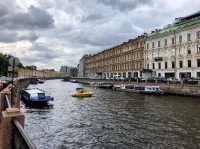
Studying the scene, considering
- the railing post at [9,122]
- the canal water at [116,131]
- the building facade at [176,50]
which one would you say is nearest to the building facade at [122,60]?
the building facade at [176,50]

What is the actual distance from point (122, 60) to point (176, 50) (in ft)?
121

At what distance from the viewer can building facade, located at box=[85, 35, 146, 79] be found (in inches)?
3716

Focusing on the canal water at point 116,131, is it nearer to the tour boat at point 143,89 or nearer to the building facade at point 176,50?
the tour boat at point 143,89

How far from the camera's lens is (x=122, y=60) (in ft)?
358

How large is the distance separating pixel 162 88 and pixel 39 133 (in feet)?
155

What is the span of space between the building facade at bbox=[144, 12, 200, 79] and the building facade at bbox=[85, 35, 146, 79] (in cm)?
566

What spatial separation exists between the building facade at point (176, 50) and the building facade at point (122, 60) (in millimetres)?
5664

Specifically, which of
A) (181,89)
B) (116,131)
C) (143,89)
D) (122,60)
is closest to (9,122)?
(116,131)

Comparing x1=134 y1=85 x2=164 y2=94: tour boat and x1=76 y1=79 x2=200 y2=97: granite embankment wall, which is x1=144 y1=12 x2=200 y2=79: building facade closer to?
x1=76 y1=79 x2=200 y2=97: granite embankment wall

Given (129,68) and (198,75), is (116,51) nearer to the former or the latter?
(129,68)

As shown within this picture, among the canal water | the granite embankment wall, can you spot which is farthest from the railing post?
the granite embankment wall

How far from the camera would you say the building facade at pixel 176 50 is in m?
68.1

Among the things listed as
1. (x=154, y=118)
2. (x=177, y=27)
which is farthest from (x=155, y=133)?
(x=177, y=27)

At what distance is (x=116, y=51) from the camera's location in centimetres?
11719
